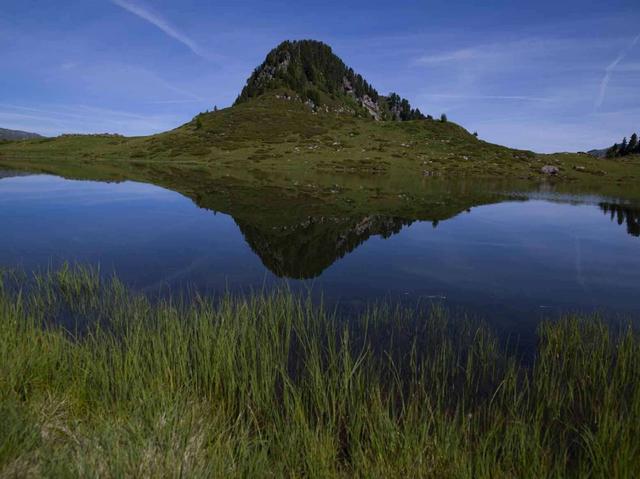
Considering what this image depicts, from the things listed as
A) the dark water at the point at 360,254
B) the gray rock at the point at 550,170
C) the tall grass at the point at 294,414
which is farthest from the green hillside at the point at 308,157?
the tall grass at the point at 294,414

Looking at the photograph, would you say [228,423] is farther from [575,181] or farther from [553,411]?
[575,181]

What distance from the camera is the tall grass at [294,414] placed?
5750mm

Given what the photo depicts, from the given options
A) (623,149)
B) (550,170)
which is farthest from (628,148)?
(550,170)

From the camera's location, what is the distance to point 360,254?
23391mm

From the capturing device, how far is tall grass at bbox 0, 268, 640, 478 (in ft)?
18.9

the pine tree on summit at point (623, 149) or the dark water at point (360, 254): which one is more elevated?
the pine tree on summit at point (623, 149)

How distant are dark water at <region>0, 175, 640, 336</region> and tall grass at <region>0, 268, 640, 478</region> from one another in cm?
469

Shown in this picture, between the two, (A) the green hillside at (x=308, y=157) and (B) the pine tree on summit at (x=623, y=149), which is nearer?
(A) the green hillside at (x=308, y=157)

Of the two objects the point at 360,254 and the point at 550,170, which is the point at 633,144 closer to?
the point at 550,170

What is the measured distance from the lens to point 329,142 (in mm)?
130875

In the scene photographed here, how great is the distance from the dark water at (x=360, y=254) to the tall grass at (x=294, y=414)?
4686mm

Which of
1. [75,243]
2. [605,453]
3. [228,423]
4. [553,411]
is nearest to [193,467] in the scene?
[228,423]

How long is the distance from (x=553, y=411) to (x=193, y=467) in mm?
6934

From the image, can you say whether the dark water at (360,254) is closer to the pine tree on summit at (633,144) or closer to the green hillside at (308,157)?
the green hillside at (308,157)
